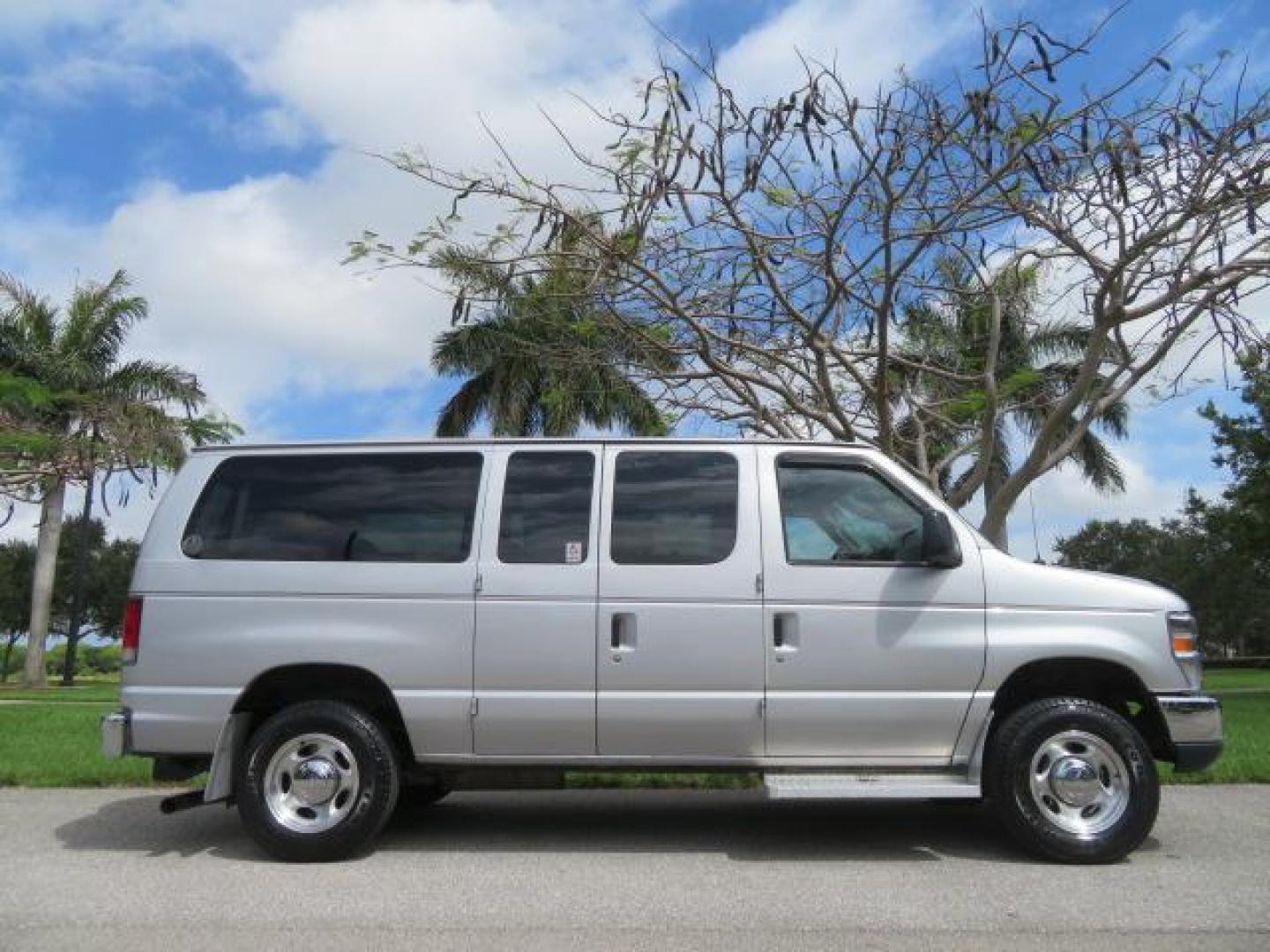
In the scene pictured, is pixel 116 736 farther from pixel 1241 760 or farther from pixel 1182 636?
pixel 1241 760

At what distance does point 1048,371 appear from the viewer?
15906 millimetres

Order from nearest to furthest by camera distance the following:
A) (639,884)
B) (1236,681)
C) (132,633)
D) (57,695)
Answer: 1. (639,884)
2. (132,633)
3. (57,695)
4. (1236,681)

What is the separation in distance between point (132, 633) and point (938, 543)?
168 inches

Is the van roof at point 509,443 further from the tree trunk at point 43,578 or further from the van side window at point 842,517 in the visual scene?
the tree trunk at point 43,578

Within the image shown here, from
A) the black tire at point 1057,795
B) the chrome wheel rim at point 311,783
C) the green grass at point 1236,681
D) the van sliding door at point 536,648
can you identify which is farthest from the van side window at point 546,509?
the green grass at point 1236,681

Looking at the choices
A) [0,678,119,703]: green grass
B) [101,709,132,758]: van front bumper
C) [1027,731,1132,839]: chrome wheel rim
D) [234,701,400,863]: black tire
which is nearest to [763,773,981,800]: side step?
[1027,731,1132,839]: chrome wheel rim

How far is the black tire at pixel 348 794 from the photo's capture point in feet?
19.9

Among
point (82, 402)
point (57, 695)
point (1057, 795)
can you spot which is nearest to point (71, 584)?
point (57, 695)

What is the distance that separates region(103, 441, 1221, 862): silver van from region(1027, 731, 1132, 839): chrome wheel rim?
12 mm

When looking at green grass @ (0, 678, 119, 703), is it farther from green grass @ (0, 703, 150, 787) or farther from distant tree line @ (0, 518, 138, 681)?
distant tree line @ (0, 518, 138, 681)

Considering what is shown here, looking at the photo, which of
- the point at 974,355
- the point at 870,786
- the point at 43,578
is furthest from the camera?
the point at 43,578

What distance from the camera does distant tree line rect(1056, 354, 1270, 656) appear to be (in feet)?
83.3

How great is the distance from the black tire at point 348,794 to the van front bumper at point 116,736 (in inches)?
23.8

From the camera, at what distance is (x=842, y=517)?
20.9 ft
